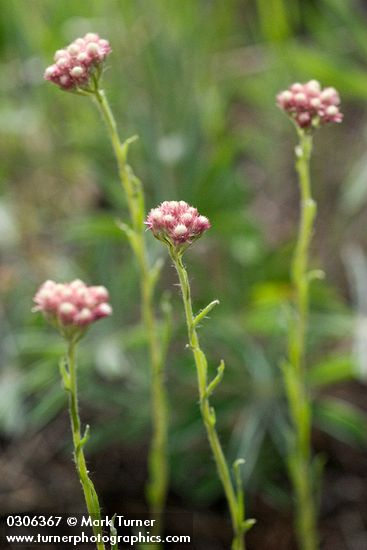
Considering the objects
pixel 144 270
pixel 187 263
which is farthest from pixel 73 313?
pixel 187 263

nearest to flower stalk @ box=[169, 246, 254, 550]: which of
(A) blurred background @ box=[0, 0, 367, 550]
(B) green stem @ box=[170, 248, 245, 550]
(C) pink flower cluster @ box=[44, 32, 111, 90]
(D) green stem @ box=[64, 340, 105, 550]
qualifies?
(B) green stem @ box=[170, 248, 245, 550]

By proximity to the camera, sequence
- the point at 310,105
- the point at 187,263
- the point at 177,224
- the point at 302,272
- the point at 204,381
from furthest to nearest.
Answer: the point at 187,263, the point at 302,272, the point at 310,105, the point at 204,381, the point at 177,224

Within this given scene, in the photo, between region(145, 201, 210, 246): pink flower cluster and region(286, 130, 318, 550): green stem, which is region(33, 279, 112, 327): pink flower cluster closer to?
region(145, 201, 210, 246): pink flower cluster

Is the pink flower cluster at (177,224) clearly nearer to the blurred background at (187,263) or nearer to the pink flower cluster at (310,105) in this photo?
the pink flower cluster at (310,105)

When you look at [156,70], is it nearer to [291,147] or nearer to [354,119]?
[291,147]

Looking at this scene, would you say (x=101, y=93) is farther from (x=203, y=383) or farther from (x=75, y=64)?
(x=203, y=383)

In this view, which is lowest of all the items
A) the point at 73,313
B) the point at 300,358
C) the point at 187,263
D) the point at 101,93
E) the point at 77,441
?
the point at 77,441
